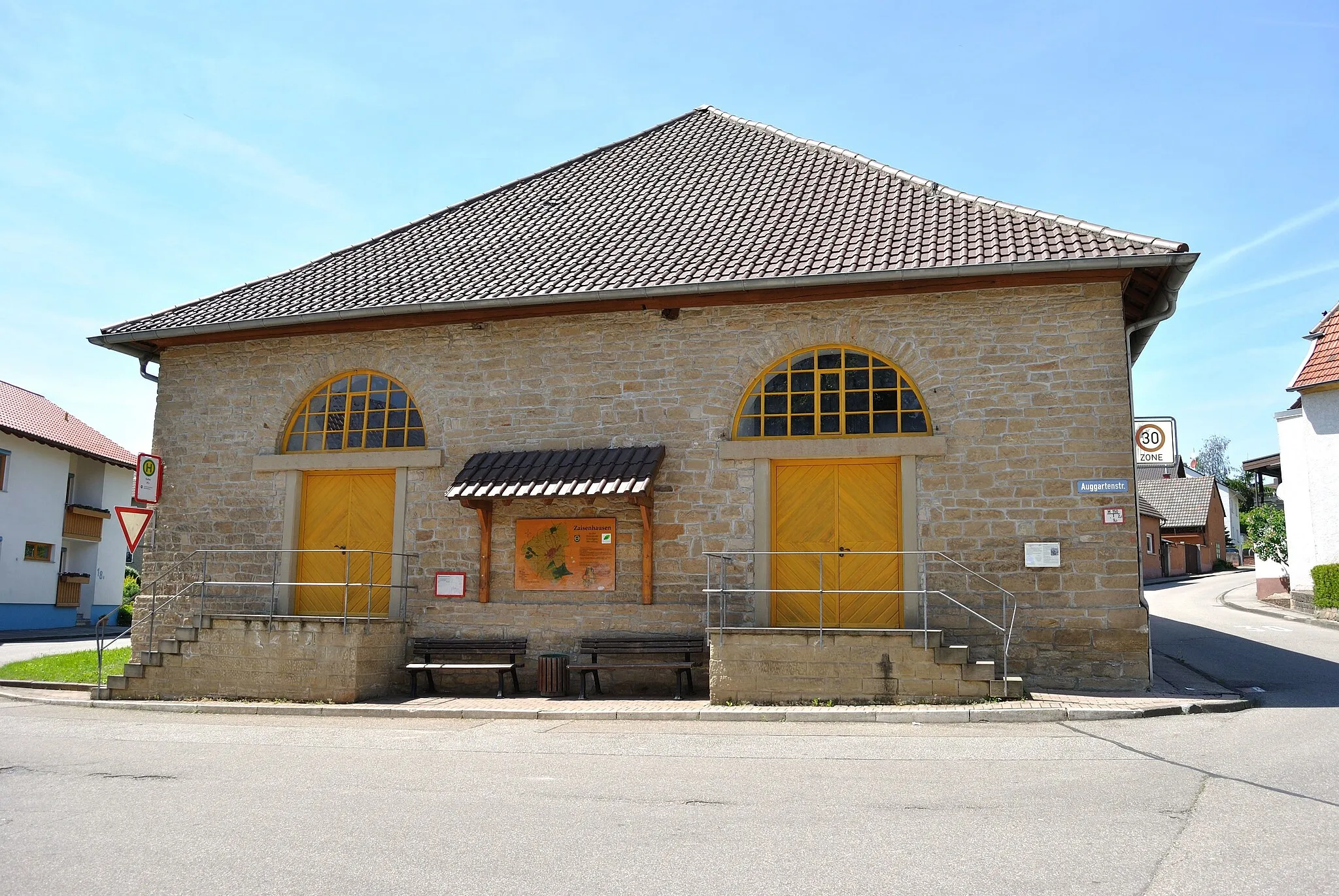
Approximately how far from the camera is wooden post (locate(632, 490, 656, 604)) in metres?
12.2

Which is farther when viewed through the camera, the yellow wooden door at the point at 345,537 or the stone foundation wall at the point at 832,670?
the yellow wooden door at the point at 345,537

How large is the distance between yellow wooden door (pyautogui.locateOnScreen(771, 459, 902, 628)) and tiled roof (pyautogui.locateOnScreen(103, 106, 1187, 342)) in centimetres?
242

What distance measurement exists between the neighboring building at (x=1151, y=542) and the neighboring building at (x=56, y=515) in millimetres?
39887

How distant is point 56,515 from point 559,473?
26408 millimetres

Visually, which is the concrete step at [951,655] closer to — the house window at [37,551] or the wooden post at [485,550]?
the wooden post at [485,550]

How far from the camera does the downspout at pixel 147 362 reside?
48.6 ft

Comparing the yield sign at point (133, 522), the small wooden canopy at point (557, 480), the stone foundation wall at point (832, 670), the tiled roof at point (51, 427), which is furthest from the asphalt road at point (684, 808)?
the tiled roof at point (51, 427)

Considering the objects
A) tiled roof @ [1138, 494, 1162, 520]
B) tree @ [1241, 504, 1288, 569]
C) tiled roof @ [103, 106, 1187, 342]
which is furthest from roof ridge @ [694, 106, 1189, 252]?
tiled roof @ [1138, 494, 1162, 520]

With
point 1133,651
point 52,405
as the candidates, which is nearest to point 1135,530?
point 1133,651

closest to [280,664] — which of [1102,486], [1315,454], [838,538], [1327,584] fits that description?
[838,538]

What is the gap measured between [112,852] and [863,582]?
8.49m

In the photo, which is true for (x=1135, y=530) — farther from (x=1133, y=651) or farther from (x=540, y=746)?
(x=540, y=746)

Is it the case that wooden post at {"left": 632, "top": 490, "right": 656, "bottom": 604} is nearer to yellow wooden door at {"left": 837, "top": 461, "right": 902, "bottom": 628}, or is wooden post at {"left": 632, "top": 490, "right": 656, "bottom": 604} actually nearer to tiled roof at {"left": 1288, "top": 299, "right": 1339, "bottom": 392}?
yellow wooden door at {"left": 837, "top": 461, "right": 902, "bottom": 628}

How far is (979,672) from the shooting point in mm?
10172
